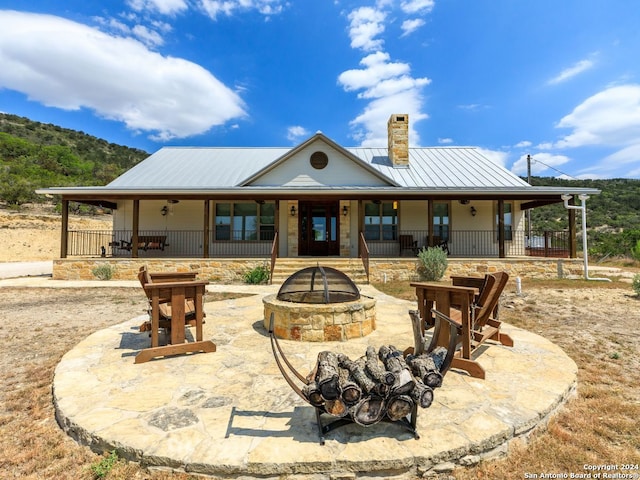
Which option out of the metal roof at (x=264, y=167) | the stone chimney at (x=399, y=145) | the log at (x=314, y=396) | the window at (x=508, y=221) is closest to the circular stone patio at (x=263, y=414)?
the log at (x=314, y=396)

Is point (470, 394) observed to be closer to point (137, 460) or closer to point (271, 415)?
point (271, 415)

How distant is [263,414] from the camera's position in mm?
2576

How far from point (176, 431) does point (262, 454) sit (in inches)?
28.7

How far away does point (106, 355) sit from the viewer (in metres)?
4.00

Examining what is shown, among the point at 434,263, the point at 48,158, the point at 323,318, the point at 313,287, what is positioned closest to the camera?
the point at 323,318

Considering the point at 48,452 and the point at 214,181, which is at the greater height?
the point at 214,181

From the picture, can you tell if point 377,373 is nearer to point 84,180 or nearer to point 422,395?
point 422,395

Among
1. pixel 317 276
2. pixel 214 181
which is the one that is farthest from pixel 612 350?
pixel 214 181

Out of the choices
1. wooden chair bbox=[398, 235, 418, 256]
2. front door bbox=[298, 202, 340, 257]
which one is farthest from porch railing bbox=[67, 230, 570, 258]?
front door bbox=[298, 202, 340, 257]

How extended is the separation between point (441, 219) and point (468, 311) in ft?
38.9

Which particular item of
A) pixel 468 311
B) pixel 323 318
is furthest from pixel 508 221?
pixel 323 318

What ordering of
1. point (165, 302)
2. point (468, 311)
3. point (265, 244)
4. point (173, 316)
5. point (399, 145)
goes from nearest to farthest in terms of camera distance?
point (468, 311), point (173, 316), point (165, 302), point (265, 244), point (399, 145)

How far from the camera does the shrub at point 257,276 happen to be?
11.2 m

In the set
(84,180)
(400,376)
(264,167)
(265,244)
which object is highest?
(84,180)
